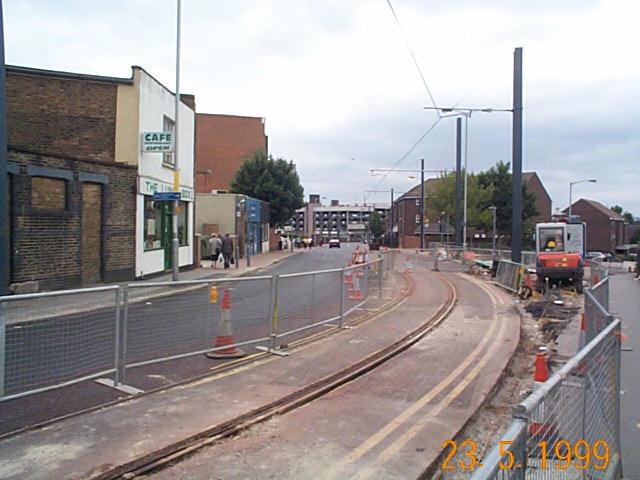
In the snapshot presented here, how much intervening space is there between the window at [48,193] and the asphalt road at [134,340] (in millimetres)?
9916

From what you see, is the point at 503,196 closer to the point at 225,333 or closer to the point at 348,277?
the point at 348,277

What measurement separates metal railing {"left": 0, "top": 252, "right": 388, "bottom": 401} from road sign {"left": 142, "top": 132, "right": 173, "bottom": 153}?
12122 millimetres

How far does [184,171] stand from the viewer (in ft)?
93.1

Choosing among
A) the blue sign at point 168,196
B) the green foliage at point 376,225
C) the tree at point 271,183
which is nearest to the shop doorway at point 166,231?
the blue sign at point 168,196

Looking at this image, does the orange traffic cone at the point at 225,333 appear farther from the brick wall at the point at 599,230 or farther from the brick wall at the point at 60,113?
the brick wall at the point at 599,230

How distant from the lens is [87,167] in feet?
62.7

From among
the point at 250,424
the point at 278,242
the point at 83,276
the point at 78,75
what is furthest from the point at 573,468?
the point at 278,242

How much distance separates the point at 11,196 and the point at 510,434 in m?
15.8

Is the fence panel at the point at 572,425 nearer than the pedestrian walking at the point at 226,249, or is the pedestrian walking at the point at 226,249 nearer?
the fence panel at the point at 572,425

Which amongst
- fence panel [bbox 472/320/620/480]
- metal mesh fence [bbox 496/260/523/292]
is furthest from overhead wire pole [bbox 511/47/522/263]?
fence panel [bbox 472/320/620/480]

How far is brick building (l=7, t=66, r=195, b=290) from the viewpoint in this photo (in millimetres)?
17250

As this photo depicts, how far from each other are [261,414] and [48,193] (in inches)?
530

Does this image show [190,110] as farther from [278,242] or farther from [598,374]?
[278,242]

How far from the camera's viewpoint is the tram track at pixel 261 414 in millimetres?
4828
